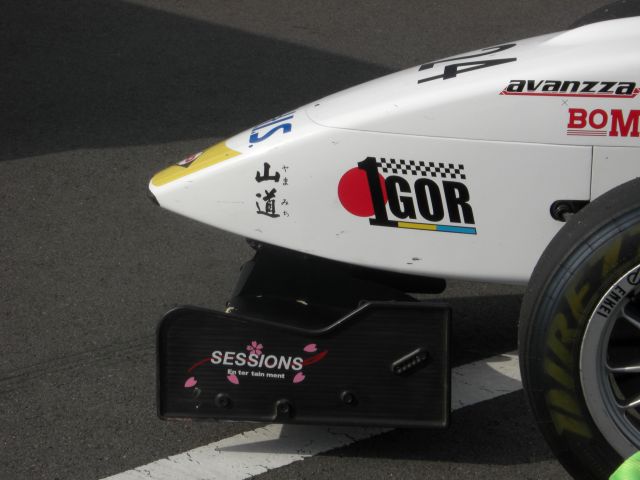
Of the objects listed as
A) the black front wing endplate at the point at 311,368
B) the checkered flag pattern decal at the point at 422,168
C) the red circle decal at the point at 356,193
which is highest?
the checkered flag pattern decal at the point at 422,168

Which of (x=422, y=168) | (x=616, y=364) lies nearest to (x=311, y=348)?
(x=422, y=168)

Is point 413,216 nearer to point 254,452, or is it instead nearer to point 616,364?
point 616,364

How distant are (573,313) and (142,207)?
2.79m

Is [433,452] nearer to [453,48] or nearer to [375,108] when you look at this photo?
[375,108]

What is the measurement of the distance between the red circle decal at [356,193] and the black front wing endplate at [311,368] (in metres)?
0.28

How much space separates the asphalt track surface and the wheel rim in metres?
0.37

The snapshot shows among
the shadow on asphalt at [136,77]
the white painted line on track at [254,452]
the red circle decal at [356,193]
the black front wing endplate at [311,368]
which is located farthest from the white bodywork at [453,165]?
the shadow on asphalt at [136,77]

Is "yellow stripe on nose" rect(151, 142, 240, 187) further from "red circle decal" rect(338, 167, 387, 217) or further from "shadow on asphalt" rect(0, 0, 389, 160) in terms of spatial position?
"shadow on asphalt" rect(0, 0, 389, 160)

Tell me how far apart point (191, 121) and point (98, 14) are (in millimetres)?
2487

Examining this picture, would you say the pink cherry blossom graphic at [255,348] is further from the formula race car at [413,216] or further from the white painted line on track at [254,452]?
the white painted line on track at [254,452]

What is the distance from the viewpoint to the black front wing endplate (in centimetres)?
287

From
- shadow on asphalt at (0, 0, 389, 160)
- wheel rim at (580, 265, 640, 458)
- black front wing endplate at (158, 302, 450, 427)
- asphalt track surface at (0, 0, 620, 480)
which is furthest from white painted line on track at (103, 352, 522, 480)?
shadow on asphalt at (0, 0, 389, 160)

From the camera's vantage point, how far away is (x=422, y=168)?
290 cm

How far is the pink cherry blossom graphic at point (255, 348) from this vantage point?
2.90 meters
